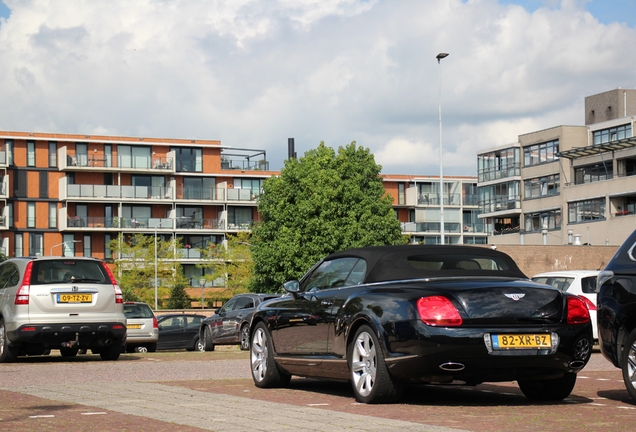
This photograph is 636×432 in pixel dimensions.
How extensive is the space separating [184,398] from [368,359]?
1963 millimetres

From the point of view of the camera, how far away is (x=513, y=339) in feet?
29.3

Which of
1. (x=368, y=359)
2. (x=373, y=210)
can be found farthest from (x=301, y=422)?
(x=373, y=210)

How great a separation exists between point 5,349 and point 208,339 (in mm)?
12357

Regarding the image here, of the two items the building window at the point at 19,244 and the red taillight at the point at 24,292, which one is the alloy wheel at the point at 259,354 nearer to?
the red taillight at the point at 24,292

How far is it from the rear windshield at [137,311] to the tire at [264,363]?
691 inches

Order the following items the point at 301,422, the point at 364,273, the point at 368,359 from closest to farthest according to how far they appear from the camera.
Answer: the point at 301,422
the point at 368,359
the point at 364,273

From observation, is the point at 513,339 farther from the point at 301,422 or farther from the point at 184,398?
the point at 184,398

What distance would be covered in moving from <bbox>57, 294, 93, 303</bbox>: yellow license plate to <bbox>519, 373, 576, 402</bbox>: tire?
969 centimetres

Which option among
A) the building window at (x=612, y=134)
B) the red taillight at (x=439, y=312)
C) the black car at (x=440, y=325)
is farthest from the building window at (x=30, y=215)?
the red taillight at (x=439, y=312)

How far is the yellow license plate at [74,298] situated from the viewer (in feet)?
57.4

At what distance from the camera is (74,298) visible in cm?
1756

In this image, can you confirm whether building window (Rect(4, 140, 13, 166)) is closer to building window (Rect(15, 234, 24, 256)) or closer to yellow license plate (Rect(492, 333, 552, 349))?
building window (Rect(15, 234, 24, 256))

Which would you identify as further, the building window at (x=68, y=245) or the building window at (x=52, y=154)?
the building window at (x=52, y=154)

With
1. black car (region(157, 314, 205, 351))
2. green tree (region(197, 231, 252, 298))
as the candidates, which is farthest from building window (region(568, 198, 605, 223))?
black car (region(157, 314, 205, 351))
